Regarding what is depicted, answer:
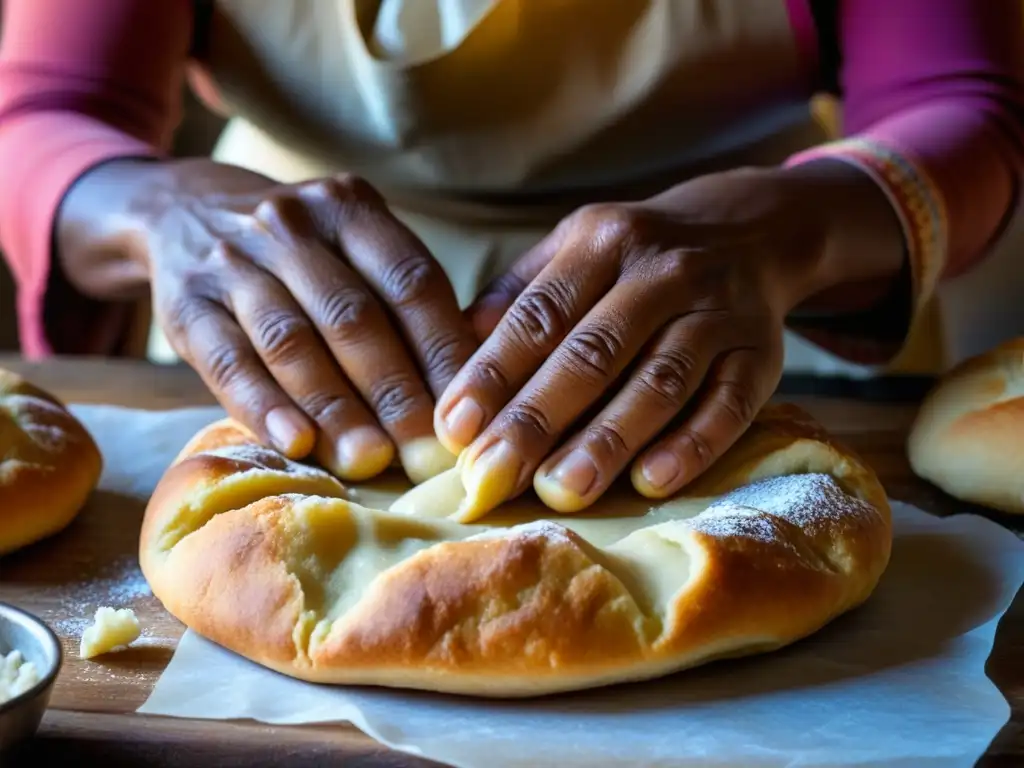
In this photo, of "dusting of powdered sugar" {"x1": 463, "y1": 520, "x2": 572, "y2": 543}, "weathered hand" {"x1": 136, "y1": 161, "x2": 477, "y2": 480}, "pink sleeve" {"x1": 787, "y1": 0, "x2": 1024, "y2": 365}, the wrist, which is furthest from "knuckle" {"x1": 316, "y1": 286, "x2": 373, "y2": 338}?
"pink sleeve" {"x1": 787, "y1": 0, "x2": 1024, "y2": 365}

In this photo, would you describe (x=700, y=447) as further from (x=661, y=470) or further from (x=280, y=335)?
(x=280, y=335)

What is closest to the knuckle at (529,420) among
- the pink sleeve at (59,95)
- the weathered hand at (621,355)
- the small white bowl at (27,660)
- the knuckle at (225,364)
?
the weathered hand at (621,355)

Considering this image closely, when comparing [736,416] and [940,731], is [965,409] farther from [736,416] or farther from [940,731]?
[940,731]

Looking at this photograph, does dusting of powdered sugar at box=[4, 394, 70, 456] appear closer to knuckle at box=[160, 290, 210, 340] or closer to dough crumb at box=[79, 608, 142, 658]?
knuckle at box=[160, 290, 210, 340]

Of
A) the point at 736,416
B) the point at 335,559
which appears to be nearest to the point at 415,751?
the point at 335,559

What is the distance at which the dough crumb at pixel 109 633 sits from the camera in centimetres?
95

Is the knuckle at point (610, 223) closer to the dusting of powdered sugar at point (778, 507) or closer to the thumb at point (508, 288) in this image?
the thumb at point (508, 288)

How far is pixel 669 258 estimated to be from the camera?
119 cm

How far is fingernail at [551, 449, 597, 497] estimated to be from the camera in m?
1.04

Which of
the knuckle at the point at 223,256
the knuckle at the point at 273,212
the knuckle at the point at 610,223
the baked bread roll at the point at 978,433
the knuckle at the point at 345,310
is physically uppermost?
the knuckle at the point at 273,212

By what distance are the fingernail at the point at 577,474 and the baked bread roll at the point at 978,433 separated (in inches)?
21.2

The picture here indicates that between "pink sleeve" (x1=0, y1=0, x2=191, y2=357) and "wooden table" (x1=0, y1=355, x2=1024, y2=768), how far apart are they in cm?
56

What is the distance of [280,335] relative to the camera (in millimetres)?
1215

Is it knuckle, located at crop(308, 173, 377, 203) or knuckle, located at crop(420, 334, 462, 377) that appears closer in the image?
knuckle, located at crop(420, 334, 462, 377)
